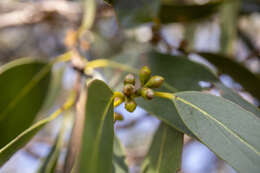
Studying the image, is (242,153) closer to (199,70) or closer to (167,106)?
(167,106)

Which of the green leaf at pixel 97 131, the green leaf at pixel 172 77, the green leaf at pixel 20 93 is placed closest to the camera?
the green leaf at pixel 97 131

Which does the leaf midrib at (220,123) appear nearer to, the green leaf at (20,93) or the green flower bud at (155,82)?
the green flower bud at (155,82)

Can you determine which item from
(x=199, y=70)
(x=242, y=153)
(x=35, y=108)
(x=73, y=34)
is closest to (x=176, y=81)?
(x=199, y=70)

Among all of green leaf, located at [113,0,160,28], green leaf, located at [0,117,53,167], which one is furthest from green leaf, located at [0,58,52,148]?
green leaf, located at [113,0,160,28]

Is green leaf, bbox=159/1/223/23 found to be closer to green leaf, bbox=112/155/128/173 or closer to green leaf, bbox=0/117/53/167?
green leaf, bbox=112/155/128/173

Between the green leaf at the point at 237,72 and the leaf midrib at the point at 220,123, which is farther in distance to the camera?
the green leaf at the point at 237,72

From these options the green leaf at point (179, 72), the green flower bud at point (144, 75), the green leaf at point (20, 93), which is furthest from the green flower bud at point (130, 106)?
the green leaf at point (20, 93)

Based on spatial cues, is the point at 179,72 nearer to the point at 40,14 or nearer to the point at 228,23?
the point at 228,23
